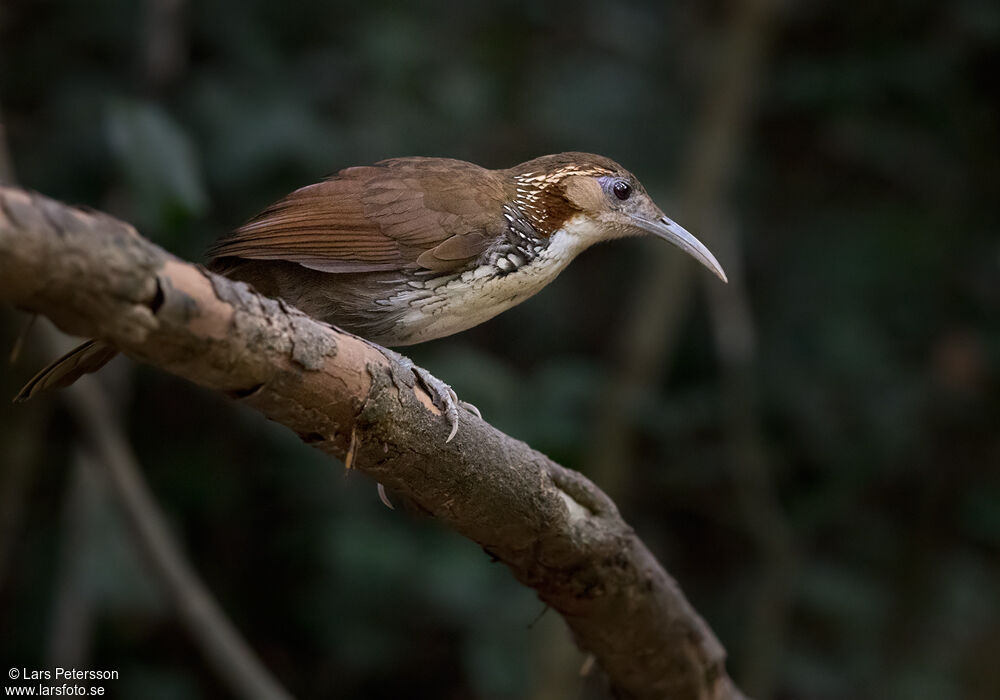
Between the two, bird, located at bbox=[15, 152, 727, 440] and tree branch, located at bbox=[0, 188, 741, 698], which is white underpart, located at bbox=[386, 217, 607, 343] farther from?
tree branch, located at bbox=[0, 188, 741, 698]

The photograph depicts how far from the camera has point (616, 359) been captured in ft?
16.0

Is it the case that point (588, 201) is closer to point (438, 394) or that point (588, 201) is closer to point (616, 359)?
point (438, 394)

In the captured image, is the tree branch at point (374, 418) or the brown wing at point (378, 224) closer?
the tree branch at point (374, 418)

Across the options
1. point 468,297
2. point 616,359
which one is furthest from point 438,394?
point 616,359

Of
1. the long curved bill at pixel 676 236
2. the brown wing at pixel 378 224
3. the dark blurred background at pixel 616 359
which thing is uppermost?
the brown wing at pixel 378 224

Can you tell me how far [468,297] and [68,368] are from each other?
36.8 inches

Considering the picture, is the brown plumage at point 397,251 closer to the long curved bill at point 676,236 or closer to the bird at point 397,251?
the bird at point 397,251

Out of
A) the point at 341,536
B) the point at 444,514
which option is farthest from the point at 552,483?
the point at 341,536

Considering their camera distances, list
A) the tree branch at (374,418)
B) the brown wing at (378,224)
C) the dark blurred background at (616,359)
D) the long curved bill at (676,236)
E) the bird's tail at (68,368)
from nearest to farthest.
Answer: the tree branch at (374,418) → the bird's tail at (68,368) → the brown wing at (378,224) → the long curved bill at (676,236) → the dark blurred background at (616,359)

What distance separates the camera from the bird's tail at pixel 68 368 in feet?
6.98

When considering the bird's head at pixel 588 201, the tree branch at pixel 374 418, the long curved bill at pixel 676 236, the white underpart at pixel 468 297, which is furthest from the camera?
the long curved bill at pixel 676 236

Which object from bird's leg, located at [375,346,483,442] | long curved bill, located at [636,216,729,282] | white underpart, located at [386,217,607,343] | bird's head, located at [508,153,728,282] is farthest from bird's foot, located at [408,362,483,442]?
long curved bill, located at [636,216,729,282]

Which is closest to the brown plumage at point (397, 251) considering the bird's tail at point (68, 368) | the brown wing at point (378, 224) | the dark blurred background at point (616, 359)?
the brown wing at point (378, 224)

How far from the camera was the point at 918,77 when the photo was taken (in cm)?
505
